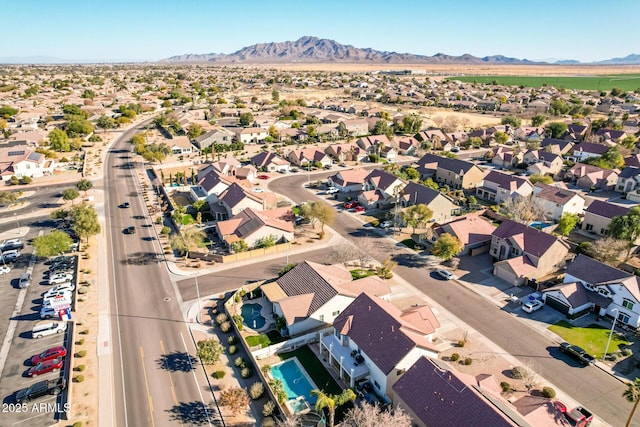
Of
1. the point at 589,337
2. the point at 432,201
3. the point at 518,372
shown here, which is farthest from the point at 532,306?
the point at 432,201

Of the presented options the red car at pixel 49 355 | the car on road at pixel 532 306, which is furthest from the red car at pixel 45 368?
the car on road at pixel 532 306

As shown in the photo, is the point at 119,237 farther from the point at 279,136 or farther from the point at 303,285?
the point at 279,136

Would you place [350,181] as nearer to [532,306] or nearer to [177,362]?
[532,306]

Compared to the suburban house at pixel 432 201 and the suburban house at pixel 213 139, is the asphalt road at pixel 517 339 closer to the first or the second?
the suburban house at pixel 432 201

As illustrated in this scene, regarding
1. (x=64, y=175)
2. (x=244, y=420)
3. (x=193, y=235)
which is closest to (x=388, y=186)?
(x=193, y=235)

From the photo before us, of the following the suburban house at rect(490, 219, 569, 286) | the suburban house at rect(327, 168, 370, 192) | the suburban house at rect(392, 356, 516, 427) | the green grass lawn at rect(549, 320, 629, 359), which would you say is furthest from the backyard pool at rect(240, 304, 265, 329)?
the suburban house at rect(327, 168, 370, 192)

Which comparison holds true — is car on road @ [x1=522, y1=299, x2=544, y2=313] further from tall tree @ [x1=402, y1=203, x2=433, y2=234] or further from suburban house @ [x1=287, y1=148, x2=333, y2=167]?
suburban house @ [x1=287, y1=148, x2=333, y2=167]
